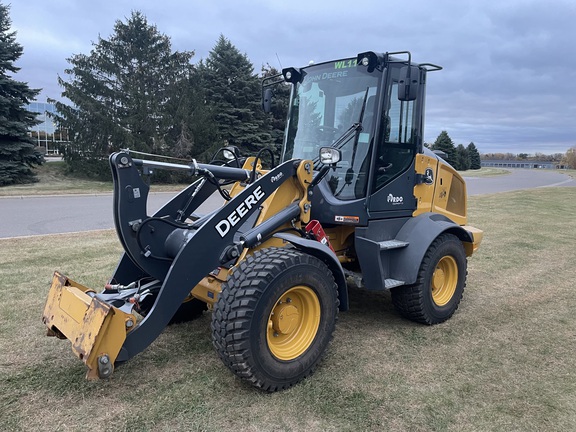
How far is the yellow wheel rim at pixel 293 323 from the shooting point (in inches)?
129

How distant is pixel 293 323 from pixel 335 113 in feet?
6.74

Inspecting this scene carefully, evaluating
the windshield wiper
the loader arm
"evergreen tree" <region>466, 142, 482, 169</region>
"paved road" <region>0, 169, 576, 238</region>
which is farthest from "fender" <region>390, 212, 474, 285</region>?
"evergreen tree" <region>466, 142, 482, 169</region>

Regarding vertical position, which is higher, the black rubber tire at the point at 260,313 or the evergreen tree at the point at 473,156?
the evergreen tree at the point at 473,156

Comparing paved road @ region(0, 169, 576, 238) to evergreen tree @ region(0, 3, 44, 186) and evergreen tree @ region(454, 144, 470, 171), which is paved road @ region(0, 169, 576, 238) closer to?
evergreen tree @ region(0, 3, 44, 186)

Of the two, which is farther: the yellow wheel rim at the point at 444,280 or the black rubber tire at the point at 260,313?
the yellow wheel rim at the point at 444,280

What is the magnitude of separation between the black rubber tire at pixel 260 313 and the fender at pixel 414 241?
120 cm

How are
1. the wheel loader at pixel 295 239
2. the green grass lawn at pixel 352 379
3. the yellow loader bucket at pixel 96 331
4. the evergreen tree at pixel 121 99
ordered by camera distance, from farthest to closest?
the evergreen tree at pixel 121 99
the wheel loader at pixel 295 239
the green grass lawn at pixel 352 379
the yellow loader bucket at pixel 96 331

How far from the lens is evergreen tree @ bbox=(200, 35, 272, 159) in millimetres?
23797

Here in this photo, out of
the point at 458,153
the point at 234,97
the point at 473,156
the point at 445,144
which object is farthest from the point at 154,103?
the point at 473,156

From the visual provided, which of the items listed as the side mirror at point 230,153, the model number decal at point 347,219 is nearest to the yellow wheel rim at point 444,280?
the model number decal at point 347,219

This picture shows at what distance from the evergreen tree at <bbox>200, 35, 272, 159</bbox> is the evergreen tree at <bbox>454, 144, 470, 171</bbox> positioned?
1241 inches

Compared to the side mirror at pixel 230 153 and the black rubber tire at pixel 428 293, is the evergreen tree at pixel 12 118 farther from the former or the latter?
the black rubber tire at pixel 428 293

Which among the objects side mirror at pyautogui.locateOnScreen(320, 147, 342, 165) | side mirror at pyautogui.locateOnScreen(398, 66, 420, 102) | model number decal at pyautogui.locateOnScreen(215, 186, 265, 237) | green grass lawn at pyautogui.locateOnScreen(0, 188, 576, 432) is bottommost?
green grass lawn at pyautogui.locateOnScreen(0, 188, 576, 432)

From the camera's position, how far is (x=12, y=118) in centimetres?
1897
